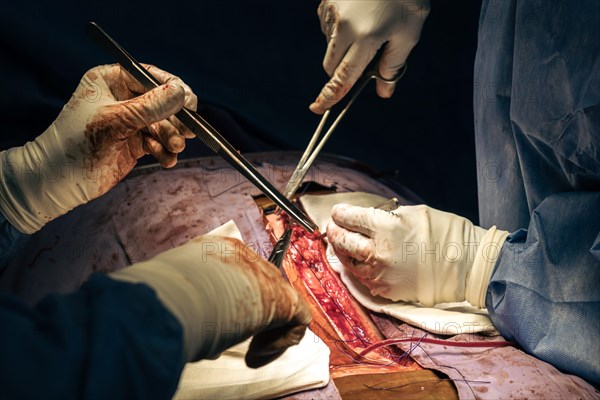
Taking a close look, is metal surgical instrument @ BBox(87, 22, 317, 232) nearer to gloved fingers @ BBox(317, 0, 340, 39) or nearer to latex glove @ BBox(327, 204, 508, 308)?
latex glove @ BBox(327, 204, 508, 308)

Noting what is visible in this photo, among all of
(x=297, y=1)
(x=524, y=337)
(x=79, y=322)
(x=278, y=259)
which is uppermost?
(x=297, y=1)

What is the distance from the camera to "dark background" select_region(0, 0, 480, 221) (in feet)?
8.24

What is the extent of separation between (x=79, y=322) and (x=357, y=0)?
1585 mm

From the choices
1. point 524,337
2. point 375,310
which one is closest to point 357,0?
point 375,310

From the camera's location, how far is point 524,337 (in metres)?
1.66


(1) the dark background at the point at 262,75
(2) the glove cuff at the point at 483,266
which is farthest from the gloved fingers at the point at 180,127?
(2) the glove cuff at the point at 483,266

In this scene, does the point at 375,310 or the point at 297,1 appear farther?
the point at 297,1

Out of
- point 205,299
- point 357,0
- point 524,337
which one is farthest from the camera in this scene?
point 357,0

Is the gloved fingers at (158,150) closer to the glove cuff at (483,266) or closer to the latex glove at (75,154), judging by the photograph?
the latex glove at (75,154)

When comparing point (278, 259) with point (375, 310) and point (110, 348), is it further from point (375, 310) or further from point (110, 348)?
point (110, 348)

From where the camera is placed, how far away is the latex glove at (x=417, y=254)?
182 cm

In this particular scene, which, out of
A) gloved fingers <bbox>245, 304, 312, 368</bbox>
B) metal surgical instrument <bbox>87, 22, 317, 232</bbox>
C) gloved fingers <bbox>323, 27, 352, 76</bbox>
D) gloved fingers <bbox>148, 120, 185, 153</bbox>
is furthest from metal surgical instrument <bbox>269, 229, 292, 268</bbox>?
gloved fingers <bbox>323, 27, 352, 76</bbox>

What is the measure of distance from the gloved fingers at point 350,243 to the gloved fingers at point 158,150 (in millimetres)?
649

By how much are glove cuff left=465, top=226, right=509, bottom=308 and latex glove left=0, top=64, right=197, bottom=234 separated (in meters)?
1.13
